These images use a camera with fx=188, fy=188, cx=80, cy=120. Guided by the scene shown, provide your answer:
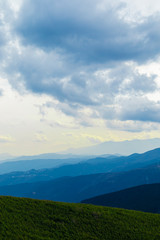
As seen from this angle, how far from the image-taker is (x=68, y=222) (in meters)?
32.7

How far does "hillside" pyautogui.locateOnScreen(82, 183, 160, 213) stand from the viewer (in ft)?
491

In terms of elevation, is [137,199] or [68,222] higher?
[68,222]

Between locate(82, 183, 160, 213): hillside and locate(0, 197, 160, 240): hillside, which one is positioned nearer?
locate(0, 197, 160, 240): hillside

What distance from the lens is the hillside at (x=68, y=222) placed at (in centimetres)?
2909

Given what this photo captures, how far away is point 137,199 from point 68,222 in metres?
155

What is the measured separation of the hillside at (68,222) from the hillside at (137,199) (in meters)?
119

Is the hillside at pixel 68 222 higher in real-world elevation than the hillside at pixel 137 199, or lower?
higher

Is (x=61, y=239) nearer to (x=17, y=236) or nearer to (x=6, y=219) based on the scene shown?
(x=17, y=236)

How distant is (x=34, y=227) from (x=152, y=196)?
158m

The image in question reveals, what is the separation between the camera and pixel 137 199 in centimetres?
16788

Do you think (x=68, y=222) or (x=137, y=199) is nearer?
(x=68, y=222)

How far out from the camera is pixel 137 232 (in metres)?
31.5

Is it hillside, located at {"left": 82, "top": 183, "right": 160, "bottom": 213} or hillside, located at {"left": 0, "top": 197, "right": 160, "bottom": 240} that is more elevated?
hillside, located at {"left": 0, "top": 197, "right": 160, "bottom": 240}

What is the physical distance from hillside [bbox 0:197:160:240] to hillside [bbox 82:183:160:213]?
119 m
